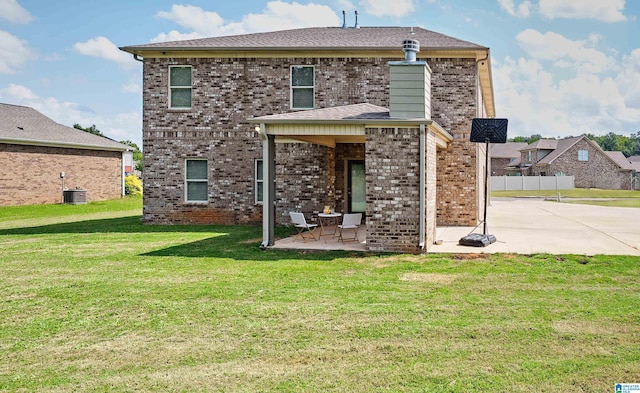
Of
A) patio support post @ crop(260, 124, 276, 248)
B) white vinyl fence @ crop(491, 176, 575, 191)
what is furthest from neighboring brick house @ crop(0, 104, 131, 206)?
white vinyl fence @ crop(491, 176, 575, 191)

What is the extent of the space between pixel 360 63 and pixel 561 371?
1304 cm

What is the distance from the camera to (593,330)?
5441 millimetres

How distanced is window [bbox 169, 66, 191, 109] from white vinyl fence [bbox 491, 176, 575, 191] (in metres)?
41.4

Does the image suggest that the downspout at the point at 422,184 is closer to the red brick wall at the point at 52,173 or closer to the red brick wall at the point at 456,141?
the red brick wall at the point at 456,141

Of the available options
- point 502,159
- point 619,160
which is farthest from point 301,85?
point 502,159

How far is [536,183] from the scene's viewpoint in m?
51.3

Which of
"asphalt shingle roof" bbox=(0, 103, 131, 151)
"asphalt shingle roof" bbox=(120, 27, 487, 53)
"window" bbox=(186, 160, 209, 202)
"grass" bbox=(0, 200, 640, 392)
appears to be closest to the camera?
"grass" bbox=(0, 200, 640, 392)

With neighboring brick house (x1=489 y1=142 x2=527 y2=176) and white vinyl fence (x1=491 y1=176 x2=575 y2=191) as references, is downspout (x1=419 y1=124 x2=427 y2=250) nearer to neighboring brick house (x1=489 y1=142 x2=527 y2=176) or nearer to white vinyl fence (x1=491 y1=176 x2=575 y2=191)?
white vinyl fence (x1=491 y1=176 x2=575 y2=191)

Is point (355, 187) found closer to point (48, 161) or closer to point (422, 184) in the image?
point (422, 184)

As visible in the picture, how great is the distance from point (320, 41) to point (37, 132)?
58.3 ft

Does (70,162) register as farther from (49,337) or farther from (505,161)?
(505,161)

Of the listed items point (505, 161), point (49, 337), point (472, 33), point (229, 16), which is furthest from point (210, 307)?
point (505, 161)

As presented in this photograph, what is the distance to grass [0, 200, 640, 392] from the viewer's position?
4.29 m

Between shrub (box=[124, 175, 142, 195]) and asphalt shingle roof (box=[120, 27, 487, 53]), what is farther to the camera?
shrub (box=[124, 175, 142, 195])
